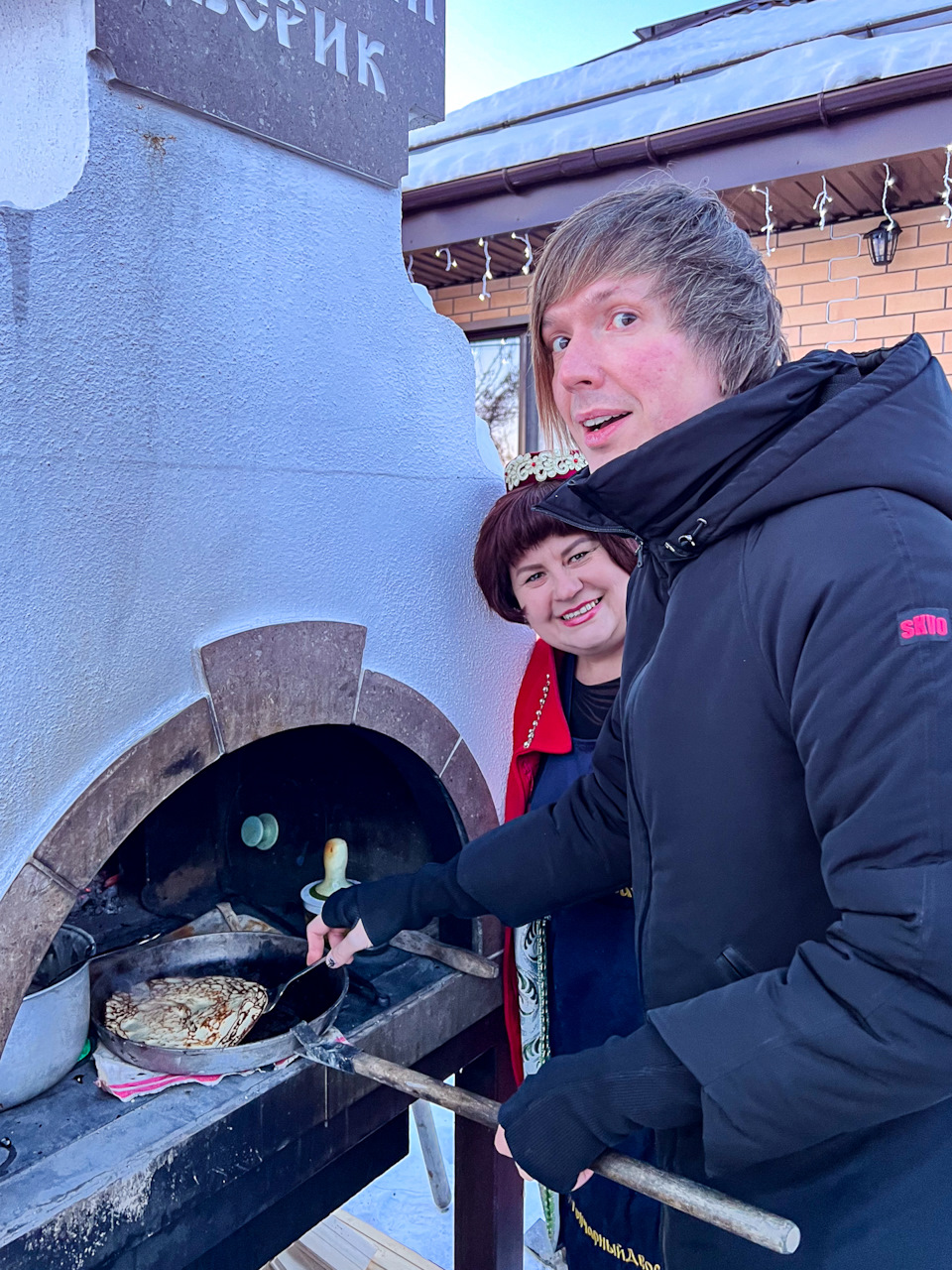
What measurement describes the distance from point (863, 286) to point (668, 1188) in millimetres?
4736

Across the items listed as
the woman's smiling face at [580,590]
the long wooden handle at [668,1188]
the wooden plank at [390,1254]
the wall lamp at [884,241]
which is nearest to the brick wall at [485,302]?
the wall lamp at [884,241]

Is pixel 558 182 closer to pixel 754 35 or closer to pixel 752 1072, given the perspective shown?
pixel 754 35

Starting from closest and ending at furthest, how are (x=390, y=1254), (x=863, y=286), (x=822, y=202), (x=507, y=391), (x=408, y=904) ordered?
(x=408, y=904)
(x=390, y=1254)
(x=822, y=202)
(x=863, y=286)
(x=507, y=391)

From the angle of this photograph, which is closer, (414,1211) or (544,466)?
(544,466)

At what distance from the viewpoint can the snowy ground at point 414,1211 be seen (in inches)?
133

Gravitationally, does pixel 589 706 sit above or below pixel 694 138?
below

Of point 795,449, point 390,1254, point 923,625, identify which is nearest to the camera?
point 923,625

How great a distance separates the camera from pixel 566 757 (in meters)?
2.33

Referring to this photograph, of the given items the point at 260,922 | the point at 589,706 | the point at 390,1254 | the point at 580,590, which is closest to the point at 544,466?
the point at 580,590

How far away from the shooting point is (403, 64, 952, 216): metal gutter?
341 centimetres

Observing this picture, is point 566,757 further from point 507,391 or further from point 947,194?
point 507,391

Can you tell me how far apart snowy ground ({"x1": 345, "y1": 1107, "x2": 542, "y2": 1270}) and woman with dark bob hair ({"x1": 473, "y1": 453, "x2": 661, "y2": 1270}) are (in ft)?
3.97

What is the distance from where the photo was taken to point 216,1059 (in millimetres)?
1745

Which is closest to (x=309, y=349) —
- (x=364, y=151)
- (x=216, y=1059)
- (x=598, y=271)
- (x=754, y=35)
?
(x=364, y=151)
